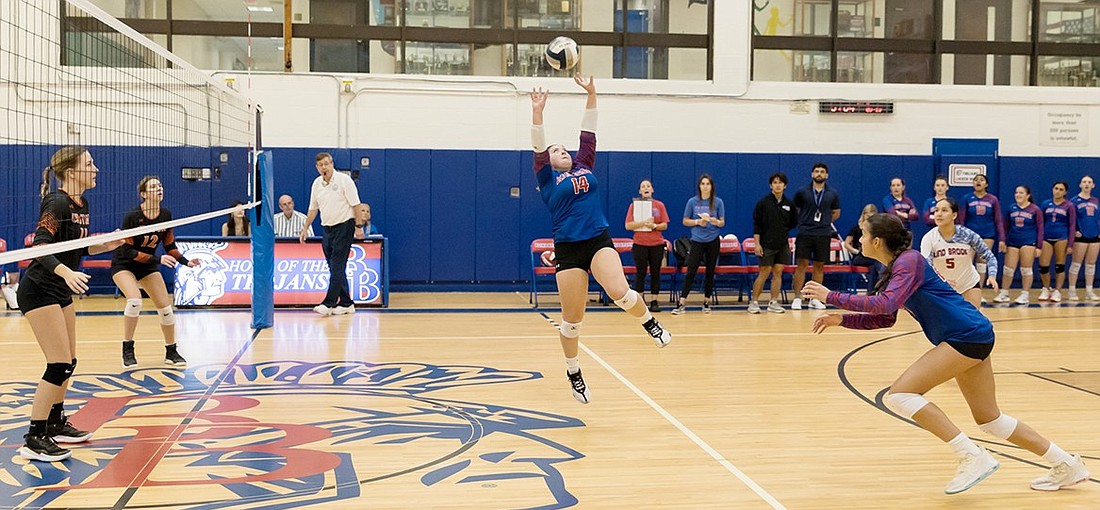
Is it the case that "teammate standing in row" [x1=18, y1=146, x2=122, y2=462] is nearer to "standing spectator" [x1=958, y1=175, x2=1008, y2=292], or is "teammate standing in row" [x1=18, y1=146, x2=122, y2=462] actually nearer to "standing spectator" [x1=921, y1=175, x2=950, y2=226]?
"standing spectator" [x1=921, y1=175, x2=950, y2=226]

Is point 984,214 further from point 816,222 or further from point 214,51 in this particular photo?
point 214,51

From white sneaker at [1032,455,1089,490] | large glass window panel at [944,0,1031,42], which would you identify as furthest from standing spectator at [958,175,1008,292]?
white sneaker at [1032,455,1089,490]

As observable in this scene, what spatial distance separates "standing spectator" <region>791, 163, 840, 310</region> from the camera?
42.8ft

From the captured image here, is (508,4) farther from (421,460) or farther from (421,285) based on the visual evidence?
(421,460)

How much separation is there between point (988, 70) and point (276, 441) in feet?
47.4

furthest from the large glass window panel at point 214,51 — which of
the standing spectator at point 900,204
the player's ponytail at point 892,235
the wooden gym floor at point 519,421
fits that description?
the player's ponytail at point 892,235

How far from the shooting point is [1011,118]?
16.1 meters

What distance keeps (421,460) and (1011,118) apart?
13821mm

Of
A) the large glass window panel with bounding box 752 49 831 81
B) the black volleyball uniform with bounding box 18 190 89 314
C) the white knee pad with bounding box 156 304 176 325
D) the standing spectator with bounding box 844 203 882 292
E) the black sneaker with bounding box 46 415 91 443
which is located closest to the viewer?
the black volleyball uniform with bounding box 18 190 89 314

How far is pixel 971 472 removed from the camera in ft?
15.6

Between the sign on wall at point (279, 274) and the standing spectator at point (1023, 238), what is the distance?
345 inches

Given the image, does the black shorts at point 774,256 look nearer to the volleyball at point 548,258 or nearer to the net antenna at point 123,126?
the volleyball at point 548,258

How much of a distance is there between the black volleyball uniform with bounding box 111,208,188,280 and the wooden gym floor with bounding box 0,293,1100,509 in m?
0.85

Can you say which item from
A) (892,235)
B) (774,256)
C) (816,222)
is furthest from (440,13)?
(892,235)
